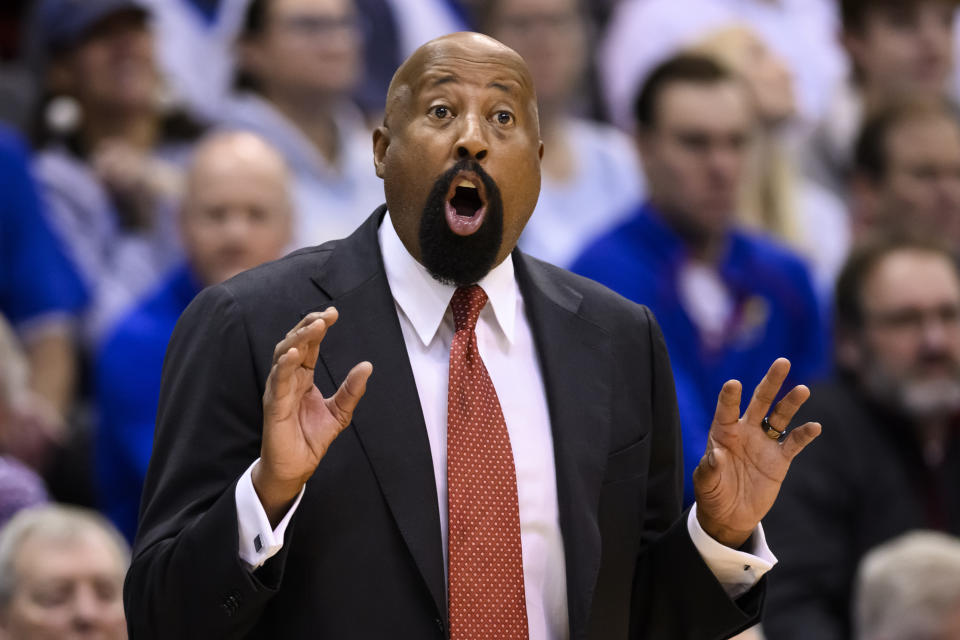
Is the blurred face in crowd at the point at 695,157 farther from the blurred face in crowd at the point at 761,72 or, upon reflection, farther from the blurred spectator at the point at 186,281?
the blurred spectator at the point at 186,281

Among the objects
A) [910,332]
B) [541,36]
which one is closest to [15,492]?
[910,332]

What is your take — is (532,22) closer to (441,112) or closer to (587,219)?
(587,219)

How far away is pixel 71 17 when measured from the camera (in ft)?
16.9

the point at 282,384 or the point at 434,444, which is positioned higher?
the point at 282,384

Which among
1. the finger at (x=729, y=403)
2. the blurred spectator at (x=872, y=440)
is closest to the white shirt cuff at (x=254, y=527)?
the finger at (x=729, y=403)

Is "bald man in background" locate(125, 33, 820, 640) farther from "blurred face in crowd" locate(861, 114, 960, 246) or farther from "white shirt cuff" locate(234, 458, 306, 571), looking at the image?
"blurred face in crowd" locate(861, 114, 960, 246)

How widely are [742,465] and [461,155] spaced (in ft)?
1.87

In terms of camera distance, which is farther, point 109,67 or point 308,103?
point 308,103

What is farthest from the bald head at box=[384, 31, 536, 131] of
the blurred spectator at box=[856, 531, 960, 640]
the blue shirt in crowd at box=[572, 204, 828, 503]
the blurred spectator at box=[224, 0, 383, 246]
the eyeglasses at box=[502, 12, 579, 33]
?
the eyeglasses at box=[502, 12, 579, 33]

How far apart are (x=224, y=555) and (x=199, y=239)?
248 cm

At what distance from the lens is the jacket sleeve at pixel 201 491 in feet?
6.41

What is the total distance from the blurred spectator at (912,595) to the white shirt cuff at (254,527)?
2211 mm

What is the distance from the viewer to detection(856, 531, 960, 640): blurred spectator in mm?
3740

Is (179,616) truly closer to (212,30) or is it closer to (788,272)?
(788,272)
